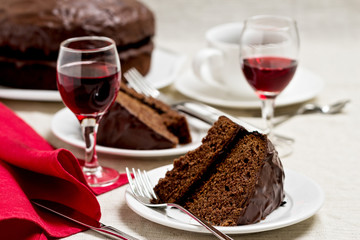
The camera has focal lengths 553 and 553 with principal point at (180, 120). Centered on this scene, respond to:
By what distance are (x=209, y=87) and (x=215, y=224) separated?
5.09ft

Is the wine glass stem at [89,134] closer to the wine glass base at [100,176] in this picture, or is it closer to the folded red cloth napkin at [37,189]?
the wine glass base at [100,176]

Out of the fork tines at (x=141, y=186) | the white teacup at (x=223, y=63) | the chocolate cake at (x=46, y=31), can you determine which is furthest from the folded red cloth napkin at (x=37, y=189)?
the white teacup at (x=223, y=63)

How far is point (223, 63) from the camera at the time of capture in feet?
9.28

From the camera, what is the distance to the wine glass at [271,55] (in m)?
2.28

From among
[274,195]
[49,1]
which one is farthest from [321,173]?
[49,1]

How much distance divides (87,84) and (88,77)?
0.02 m

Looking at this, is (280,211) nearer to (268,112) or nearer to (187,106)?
(268,112)

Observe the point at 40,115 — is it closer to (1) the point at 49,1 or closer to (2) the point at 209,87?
(1) the point at 49,1

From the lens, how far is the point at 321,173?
2.12 m

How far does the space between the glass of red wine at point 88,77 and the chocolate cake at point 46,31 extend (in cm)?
87

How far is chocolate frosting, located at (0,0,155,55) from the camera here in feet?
9.23

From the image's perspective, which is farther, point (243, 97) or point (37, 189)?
point (243, 97)

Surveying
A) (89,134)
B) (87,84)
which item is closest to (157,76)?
(89,134)

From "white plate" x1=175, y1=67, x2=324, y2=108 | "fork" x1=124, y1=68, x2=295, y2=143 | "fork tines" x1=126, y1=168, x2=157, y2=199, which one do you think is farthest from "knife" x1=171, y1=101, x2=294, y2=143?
"fork tines" x1=126, y1=168, x2=157, y2=199
